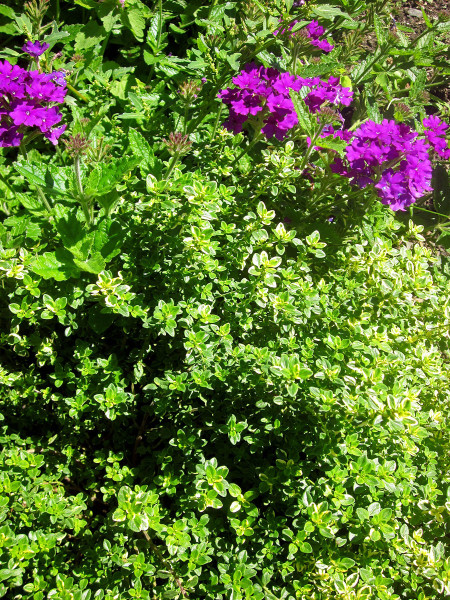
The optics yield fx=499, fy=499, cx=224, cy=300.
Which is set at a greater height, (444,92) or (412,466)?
(444,92)

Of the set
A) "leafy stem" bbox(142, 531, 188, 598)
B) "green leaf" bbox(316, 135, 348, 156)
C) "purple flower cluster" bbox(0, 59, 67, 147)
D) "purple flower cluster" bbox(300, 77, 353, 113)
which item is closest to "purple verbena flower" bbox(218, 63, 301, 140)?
"purple flower cluster" bbox(300, 77, 353, 113)

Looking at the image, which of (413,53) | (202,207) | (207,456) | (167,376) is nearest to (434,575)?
(207,456)

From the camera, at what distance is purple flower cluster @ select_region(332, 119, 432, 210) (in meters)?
1.97

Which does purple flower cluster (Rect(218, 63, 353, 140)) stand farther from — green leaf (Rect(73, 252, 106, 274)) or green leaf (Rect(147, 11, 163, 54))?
green leaf (Rect(73, 252, 106, 274))

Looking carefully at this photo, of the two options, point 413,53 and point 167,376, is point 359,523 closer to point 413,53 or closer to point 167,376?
point 167,376

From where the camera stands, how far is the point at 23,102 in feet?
6.23

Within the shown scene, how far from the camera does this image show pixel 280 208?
2.47 meters

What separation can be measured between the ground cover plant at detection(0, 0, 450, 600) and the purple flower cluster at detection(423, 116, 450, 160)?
2cm

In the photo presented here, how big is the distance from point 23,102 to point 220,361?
4.08ft

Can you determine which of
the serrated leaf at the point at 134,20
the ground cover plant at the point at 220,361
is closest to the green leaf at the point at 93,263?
the ground cover plant at the point at 220,361

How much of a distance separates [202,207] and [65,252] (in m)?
0.51

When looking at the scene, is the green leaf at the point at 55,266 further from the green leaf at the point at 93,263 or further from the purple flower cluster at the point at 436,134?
the purple flower cluster at the point at 436,134

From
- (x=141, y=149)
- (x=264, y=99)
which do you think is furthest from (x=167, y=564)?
(x=264, y=99)

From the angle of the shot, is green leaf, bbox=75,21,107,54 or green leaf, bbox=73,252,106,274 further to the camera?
green leaf, bbox=75,21,107,54
